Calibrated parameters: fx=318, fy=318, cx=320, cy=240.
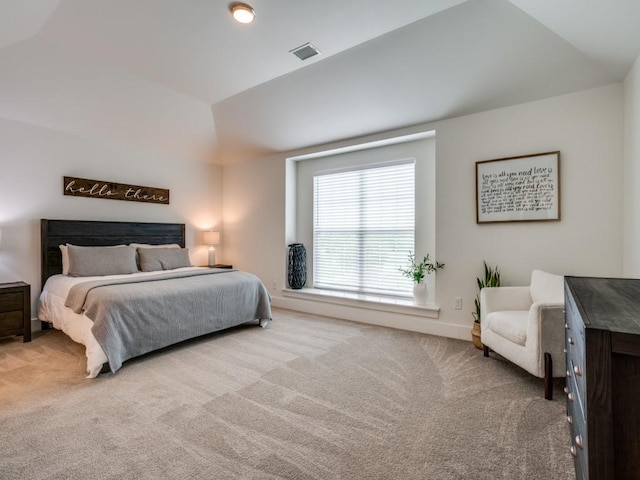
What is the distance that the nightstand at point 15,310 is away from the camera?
10.3 feet

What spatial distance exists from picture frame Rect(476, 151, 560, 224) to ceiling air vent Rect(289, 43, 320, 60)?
2.00 metres

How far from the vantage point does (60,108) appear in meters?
3.66

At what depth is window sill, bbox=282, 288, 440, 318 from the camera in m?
3.65

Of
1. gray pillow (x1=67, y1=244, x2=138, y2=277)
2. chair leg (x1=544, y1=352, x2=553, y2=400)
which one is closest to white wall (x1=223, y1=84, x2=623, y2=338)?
chair leg (x1=544, y1=352, x2=553, y2=400)

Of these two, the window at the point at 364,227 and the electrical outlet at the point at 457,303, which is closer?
the electrical outlet at the point at 457,303

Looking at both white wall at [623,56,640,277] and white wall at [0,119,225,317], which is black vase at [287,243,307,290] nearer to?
white wall at [0,119,225,317]

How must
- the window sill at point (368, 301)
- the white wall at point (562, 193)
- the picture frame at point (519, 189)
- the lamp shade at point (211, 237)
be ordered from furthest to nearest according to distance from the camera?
the lamp shade at point (211, 237), the window sill at point (368, 301), the picture frame at point (519, 189), the white wall at point (562, 193)

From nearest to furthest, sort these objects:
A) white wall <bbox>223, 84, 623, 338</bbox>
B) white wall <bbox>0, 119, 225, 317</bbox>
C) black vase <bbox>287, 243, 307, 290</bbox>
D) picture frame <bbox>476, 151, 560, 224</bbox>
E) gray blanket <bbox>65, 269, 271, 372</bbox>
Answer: gray blanket <bbox>65, 269, 271, 372</bbox> < white wall <bbox>223, 84, 623, 338</bbox> < picture frame <bbox>476, 151, 560, 224</bbox> < white wall <bbox>0, 119, 225, 317</bbox> < black vase <bbox>287, 243, 307, 290</bbox>

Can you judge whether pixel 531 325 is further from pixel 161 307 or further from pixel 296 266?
pixel 296 266

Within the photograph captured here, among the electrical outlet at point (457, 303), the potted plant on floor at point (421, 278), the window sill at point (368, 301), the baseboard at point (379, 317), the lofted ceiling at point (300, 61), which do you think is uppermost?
the lofted ceiling at point (300, 61)

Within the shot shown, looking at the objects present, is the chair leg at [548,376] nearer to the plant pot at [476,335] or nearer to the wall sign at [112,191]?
the plant pot at [476,335]

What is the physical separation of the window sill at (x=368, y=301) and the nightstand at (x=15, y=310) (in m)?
2.96

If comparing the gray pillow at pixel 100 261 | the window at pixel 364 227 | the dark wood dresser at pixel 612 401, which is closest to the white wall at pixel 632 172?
the window at pixel 364 227

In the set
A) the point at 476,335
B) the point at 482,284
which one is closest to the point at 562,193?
the point at 482,284
